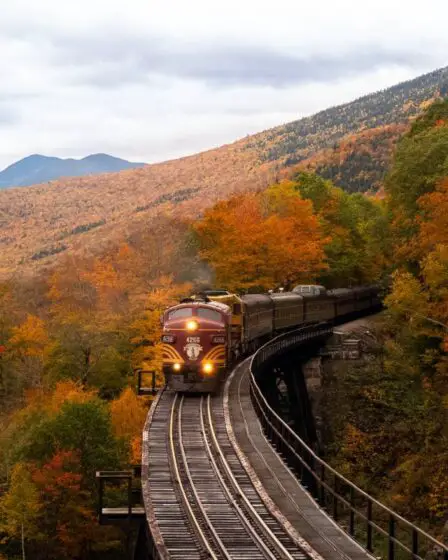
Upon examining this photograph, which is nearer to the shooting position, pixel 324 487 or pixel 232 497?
pixel 324 487

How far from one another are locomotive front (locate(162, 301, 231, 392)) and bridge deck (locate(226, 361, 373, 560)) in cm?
200

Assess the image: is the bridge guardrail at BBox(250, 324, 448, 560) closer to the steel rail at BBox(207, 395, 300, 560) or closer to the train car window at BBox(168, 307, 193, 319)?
the steel rail at BBox(207, 395, 300, 560)

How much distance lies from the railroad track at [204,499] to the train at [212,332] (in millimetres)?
3582

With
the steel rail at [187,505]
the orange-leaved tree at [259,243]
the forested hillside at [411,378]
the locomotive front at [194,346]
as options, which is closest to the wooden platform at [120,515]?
the steel rail at [187,505]

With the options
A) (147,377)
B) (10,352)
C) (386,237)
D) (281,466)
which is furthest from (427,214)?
(10,352)

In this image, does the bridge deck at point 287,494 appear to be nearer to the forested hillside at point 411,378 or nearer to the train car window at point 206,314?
the train car window at point 206,314

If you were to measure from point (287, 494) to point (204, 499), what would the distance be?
2129mm

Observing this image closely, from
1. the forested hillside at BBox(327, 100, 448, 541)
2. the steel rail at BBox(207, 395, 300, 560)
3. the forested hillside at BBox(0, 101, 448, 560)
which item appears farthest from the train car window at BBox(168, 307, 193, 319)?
the forested hillside at BBox(327, 100, 448, 541)

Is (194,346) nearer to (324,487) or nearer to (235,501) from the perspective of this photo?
(235,501)

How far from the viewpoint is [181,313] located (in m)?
34.9

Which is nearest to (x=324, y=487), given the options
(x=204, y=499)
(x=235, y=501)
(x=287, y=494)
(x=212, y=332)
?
(x=287, y=494)

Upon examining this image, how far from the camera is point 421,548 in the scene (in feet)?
107

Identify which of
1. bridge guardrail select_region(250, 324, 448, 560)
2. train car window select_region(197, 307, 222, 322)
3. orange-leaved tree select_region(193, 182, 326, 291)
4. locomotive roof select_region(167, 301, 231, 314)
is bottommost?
bridge guardrail select_region(250, 324, 448, 560)

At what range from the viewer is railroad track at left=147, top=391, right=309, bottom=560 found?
1772 centimetres
